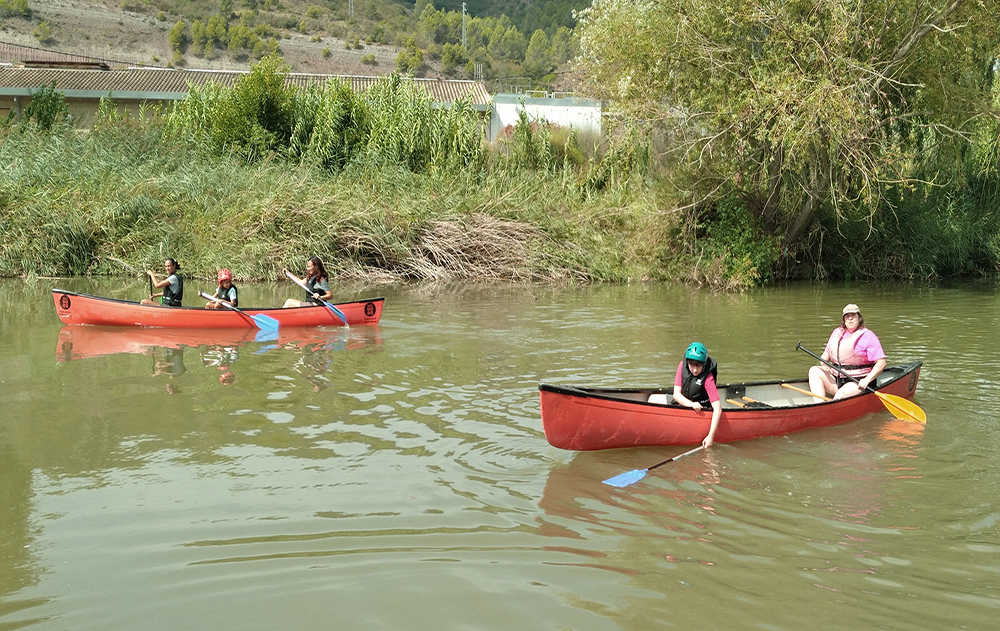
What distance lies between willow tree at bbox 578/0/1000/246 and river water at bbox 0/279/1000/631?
21.1ft

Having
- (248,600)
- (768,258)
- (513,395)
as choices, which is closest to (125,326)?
(513,395)

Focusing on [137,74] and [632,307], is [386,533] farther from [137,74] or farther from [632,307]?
[137,74]

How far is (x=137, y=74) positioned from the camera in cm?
4759

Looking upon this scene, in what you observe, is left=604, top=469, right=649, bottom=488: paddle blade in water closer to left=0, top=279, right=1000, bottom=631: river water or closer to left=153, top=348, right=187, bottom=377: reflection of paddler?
left=0, top=279, right=1000, bottom=631: river water

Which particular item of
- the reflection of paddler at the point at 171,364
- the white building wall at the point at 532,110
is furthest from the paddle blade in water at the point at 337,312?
the white building wall at the point at 532,110

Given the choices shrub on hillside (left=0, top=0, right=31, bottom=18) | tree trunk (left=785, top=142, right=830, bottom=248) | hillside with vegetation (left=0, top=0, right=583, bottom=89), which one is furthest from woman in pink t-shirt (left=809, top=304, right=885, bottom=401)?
shrub on hillside (left=0, top=0, right=31, bottom=18)

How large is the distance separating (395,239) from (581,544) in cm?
1634

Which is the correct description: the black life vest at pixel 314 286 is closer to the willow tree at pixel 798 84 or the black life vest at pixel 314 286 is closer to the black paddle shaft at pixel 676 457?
the willow tree at pixel 798 84

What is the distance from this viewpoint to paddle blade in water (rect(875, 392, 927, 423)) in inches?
340

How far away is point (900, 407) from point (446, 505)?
15.9 feet

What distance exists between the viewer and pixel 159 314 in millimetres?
13391

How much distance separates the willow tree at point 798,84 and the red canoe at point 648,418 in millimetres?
9268

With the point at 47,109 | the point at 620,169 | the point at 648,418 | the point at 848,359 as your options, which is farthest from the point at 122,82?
the point at 648,418

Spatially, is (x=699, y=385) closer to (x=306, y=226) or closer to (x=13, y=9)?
(x=306, y=226)
